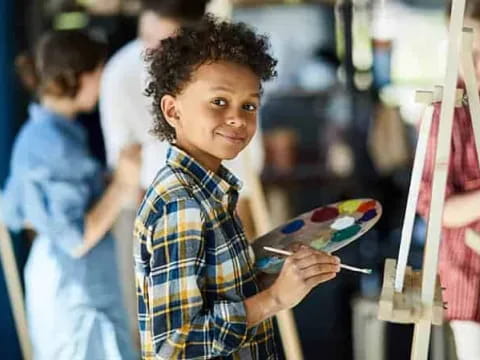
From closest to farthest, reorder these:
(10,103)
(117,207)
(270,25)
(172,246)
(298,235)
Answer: (172,246), (298,235), (117,207), (10,103), (270,25)

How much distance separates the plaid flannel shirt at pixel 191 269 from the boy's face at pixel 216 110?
2cm

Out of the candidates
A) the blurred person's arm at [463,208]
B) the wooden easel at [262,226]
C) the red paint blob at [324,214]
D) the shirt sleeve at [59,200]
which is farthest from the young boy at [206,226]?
the wooden easel at [262,226]

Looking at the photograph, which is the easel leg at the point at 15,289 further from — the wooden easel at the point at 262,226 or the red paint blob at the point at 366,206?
the red paint blob at the point at 366,206

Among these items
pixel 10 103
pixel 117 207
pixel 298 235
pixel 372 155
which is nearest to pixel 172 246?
pixel 298 235

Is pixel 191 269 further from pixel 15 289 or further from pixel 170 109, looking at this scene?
pixel 15 289

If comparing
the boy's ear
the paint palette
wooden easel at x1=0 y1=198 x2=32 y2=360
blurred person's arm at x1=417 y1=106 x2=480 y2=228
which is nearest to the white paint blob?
the paint palette

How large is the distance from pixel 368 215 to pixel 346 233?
39mm

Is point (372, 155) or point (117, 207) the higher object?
point (117, 207)

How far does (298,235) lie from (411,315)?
0.15m

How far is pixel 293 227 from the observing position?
39.3 inches

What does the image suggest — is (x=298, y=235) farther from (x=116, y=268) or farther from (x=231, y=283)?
(x=116, y=268)

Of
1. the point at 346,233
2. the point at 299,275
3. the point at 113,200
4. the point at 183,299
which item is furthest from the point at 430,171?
the point at 113,200

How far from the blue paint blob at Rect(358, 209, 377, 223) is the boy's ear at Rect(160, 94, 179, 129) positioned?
8.9 inches

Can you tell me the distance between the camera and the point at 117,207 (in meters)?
1.29
